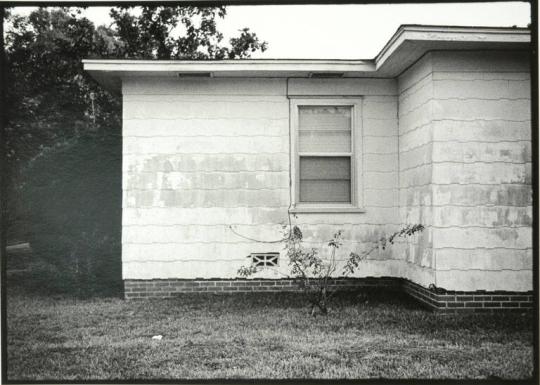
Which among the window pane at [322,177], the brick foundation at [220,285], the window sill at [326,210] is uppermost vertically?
the window pane at [322,177]

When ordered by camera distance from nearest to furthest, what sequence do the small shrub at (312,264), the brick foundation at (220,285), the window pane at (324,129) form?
1. the small shrub at (312,264)
2. the brick foundation at (220,285)
3. the window pane at (324,129)

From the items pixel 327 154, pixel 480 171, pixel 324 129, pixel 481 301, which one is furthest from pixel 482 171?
pixel 324 129

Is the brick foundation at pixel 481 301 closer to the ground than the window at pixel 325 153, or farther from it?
closer to the ground

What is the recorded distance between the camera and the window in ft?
27.6

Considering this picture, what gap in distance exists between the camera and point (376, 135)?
27.7 ft

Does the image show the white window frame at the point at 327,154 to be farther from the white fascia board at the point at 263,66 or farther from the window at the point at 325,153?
the white fascia board at the point at 263,66

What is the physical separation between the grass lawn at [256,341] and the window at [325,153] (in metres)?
1.51

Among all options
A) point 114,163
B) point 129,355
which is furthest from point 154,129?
point 129,355

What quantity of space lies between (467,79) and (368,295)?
3198mm

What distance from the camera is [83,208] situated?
8.95 m

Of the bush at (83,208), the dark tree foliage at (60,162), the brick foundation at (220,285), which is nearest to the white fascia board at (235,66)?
the dark tree foliage at (60,162)

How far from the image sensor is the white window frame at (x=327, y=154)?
8.38 m

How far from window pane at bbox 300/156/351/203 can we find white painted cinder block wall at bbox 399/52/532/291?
Answer: 5.33 ft

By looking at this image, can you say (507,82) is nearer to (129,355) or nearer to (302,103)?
(302,103)
